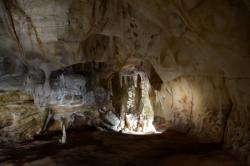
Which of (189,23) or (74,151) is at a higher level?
(189,23)

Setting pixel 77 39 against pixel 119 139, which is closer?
pixel 119 139

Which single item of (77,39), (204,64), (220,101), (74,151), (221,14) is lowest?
(74,151)

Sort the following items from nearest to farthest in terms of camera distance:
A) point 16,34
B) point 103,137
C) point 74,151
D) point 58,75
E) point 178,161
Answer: point 178,161 → point 74,151 → point 103,137 → point 16,34 → point 58,75

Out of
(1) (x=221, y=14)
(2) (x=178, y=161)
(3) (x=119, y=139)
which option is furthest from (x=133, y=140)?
(1) (x=221, y=14)

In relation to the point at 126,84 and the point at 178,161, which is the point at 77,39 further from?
the point at 178,161

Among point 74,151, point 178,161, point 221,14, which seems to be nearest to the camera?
point 221,14

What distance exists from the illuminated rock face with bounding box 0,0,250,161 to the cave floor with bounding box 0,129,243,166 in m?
0.51

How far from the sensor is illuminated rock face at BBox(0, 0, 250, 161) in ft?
14.9

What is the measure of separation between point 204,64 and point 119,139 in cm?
276

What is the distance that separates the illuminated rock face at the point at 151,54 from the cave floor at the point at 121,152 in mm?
506

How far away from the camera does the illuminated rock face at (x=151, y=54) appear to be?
455 centimetres

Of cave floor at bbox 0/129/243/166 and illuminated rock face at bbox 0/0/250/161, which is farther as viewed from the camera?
cave floor at bbox 0/129/243/166

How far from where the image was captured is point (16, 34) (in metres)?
7.94

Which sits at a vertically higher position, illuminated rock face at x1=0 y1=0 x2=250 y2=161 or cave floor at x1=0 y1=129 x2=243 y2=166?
illuminated rock face at x1=0 y1=0 x2=250 y2=161
